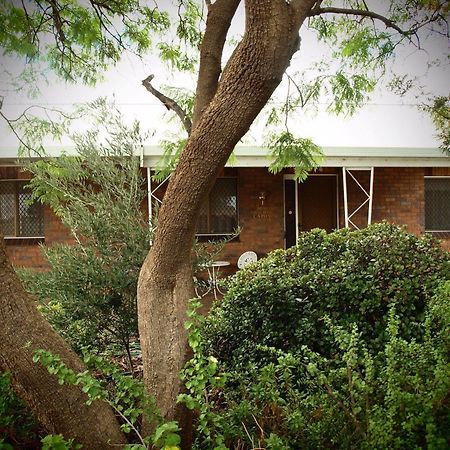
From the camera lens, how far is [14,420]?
9.57 ft

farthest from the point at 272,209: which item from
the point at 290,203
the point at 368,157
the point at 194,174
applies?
the point at 194,174

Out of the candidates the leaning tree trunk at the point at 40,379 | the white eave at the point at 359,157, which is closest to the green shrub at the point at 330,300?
the leaning tree trunk at the point at 40,379

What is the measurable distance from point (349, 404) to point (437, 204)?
36.2 feet

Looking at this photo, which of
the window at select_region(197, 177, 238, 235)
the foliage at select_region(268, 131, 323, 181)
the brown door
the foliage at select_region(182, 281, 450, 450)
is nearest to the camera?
the foliage at select_region(182, 281, 450, 450)

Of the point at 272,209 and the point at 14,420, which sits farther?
the point at 272,209

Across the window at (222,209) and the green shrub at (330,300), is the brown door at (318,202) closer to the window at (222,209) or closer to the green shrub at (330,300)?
the window at (222,209)

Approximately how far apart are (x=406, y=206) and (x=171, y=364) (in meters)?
10.3

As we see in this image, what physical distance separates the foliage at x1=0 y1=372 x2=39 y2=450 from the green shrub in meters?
1.31

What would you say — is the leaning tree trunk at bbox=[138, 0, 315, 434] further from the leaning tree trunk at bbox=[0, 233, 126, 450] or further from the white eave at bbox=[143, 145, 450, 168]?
the white eave at bbox=[143, 145, 450, 168]

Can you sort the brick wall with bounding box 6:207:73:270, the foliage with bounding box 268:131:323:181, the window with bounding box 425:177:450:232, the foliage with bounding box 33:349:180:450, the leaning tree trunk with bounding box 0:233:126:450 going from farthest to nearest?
the window with bounding box 425:177:450:232 < the brick wall with bounding box 6:207:73:270 < the foliage with bounding box 268:131:323:181 < the leaning tree trunk with bounding box 0:233:126:450 < the foliage with bounding box 33:349:180:450

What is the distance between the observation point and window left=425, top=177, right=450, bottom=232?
12.6m

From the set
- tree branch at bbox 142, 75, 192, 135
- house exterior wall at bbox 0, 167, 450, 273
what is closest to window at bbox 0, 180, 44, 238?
house exterior wall at bbox 0, 167, 450, 273

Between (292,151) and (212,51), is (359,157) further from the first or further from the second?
(212,51)

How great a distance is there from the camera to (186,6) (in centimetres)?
671
